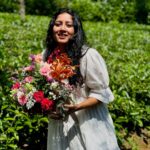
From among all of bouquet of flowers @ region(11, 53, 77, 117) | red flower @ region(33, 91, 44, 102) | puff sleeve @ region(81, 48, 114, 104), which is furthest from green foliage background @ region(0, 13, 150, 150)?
red flower @ region(33, 91, 44, 102)

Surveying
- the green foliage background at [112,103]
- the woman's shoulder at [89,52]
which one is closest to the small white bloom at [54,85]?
the woman's shoulder at [89,52]

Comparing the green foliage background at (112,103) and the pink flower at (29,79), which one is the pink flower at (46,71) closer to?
the pink flower at (29,79)

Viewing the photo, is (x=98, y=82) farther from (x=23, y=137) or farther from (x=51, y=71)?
(x=23, y=137)

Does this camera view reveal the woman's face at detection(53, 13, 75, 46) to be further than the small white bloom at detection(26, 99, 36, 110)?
Yes

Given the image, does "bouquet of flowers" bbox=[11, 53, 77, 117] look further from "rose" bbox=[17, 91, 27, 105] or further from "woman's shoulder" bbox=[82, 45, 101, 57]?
"woman's shoulder" bbox=[82, 45, 101, 57]

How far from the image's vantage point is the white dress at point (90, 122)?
3111mm

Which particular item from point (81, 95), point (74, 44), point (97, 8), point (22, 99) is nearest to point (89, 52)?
point (74, 44)

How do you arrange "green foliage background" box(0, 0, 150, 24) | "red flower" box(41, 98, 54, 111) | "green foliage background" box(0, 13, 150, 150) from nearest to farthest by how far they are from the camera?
"red flower" box(41, 98, 54, 111)
"green foliage background" box(0, 13, 150, 150)
"green foliage background" box(0, 0, 150, 24)

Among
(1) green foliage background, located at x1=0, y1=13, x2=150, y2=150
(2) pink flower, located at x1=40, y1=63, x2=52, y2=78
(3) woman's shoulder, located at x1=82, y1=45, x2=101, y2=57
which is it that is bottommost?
(1) green foliage background, located at x1=0, y1=13, x2=150, y2=150

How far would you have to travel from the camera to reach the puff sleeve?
10.2 feet

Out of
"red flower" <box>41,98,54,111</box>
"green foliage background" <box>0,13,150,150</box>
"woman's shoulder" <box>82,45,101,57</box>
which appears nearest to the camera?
"red flower" <box>41,98,54,111</box>

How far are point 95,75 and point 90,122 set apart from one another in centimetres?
34

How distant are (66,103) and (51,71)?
9.1 inches

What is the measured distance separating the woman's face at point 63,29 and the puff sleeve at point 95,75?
7.2 inches
